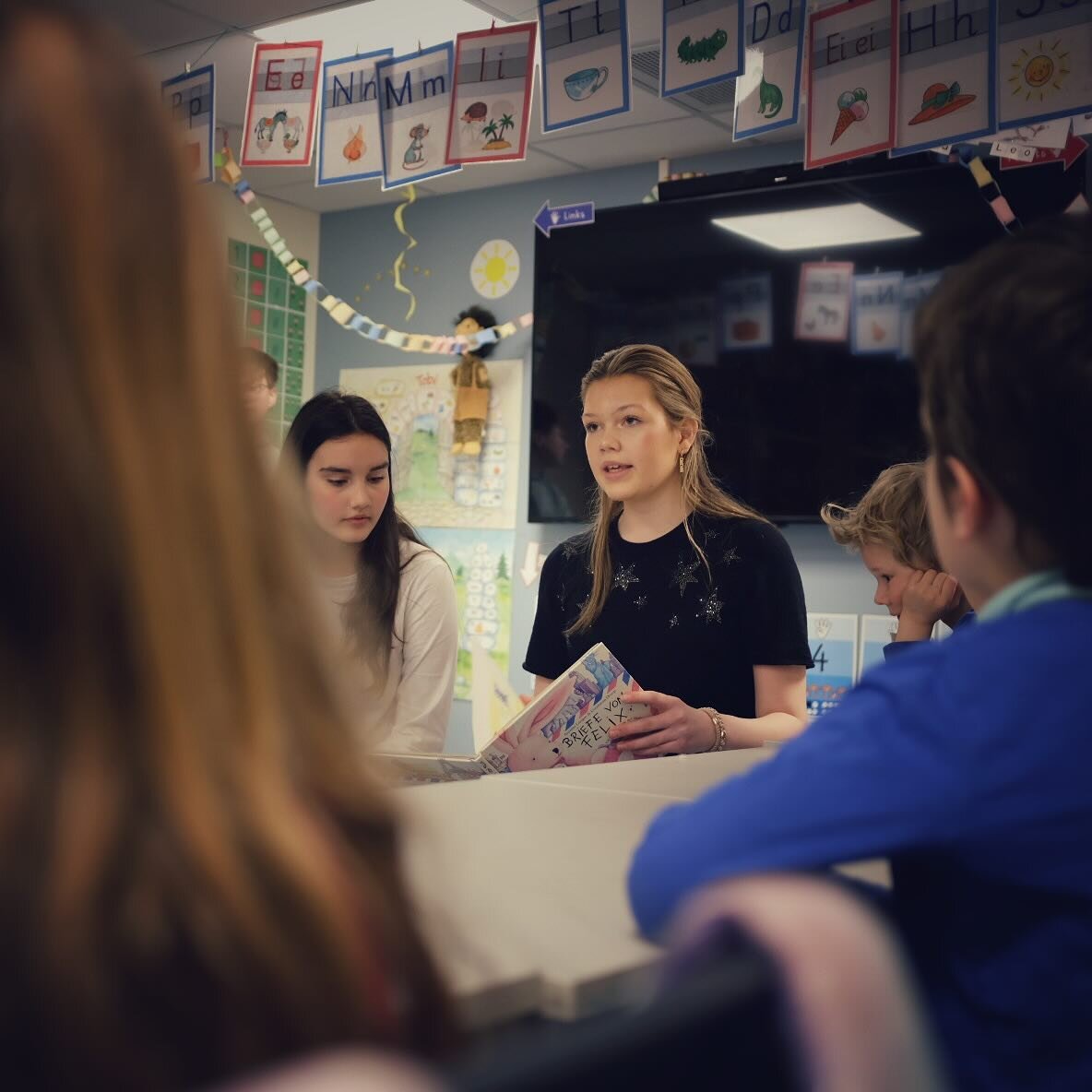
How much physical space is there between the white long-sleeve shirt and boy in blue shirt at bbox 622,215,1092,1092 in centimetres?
146

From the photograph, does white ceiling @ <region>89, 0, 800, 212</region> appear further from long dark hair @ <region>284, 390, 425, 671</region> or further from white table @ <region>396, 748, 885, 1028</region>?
white table @ <region>396, 748, 885, 1028</region>

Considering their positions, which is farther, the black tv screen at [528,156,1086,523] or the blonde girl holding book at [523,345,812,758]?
the black tv screen at [528,156,1086,523]

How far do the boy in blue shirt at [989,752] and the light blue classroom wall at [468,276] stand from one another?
3027 mm

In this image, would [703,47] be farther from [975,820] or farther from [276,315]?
[276,315]

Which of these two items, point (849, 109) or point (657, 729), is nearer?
point (657, 729)

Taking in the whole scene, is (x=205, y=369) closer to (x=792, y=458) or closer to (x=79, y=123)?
(x=79, y=123)

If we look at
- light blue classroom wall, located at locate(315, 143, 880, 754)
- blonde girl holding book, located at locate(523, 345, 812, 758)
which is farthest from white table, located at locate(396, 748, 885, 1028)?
light blue classroom wall, located at locate(315, 143, 880, 754)

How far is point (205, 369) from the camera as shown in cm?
46

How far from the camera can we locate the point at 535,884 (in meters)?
0.91

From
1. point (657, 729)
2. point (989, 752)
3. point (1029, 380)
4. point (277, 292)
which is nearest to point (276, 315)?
point (277, 292)

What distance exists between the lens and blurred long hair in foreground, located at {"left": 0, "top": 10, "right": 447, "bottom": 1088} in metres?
0.38

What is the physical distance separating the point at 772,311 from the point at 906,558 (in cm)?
175

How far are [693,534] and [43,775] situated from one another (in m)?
1.89

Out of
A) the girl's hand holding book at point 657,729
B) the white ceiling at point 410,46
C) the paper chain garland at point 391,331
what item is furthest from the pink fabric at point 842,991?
the paper chain garland at point 391,331
